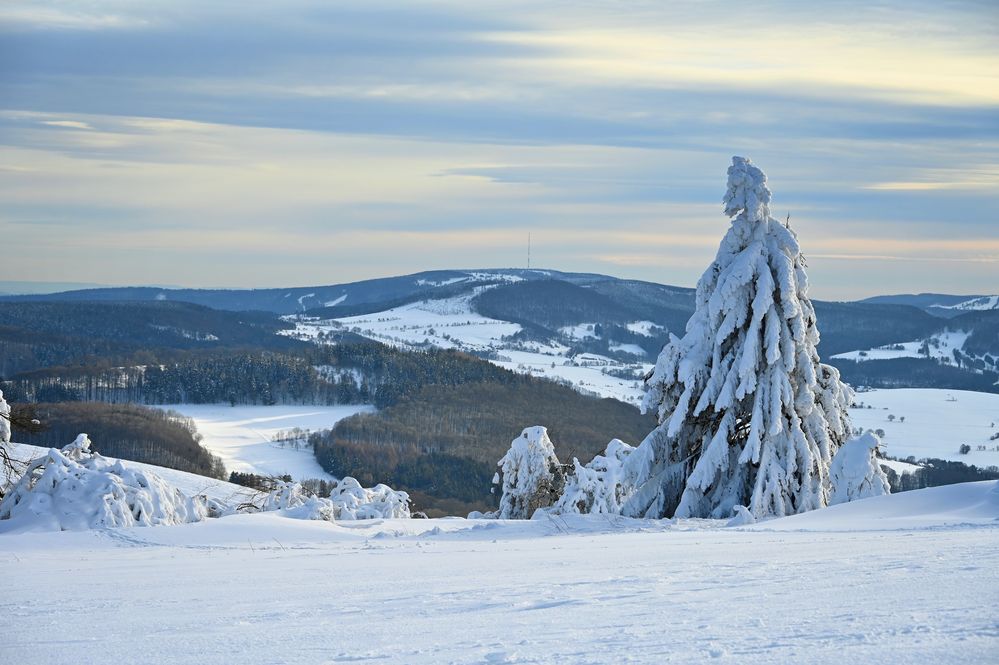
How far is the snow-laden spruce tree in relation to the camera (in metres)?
19.5

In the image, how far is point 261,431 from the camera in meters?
127

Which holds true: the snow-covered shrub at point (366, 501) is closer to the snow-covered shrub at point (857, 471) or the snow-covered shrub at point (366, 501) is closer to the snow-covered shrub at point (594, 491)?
the snow-covered shrub at point (594, 491)

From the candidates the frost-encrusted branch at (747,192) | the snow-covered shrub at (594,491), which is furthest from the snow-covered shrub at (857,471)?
the snow-covered shrub at (594,491)

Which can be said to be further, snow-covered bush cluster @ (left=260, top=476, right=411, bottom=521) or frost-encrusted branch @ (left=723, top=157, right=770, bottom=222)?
snow-covered bush cluster @ (left=260, top=476, right=411, bottom=521)

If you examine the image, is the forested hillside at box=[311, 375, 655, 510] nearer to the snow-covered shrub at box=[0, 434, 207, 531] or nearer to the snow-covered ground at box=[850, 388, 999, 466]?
the snow-covered ground at box=[850, 388, 999, 466]

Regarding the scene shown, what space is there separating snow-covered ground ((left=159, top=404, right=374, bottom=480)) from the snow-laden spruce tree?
70303 mm

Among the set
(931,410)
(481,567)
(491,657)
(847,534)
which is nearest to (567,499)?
(847,534)

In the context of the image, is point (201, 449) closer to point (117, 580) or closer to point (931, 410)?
point (117, 580)

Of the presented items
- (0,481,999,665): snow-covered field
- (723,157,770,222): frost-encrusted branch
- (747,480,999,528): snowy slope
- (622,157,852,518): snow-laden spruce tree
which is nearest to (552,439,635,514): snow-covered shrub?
(622,157,852,518): snow-laden spruce tree

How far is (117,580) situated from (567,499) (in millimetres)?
19324

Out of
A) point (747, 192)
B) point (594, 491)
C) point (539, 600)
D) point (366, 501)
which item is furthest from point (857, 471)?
point (539, 600)

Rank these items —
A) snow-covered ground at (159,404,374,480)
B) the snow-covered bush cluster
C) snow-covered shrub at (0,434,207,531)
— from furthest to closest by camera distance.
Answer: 1. snow-covered ground at (159,404,374,480)
2. the snow-covered bush cluster
3. snow-covered shrub at (0,434,207,531)

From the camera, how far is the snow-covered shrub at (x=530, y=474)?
33.9 m

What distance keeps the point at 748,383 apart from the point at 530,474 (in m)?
15.6
